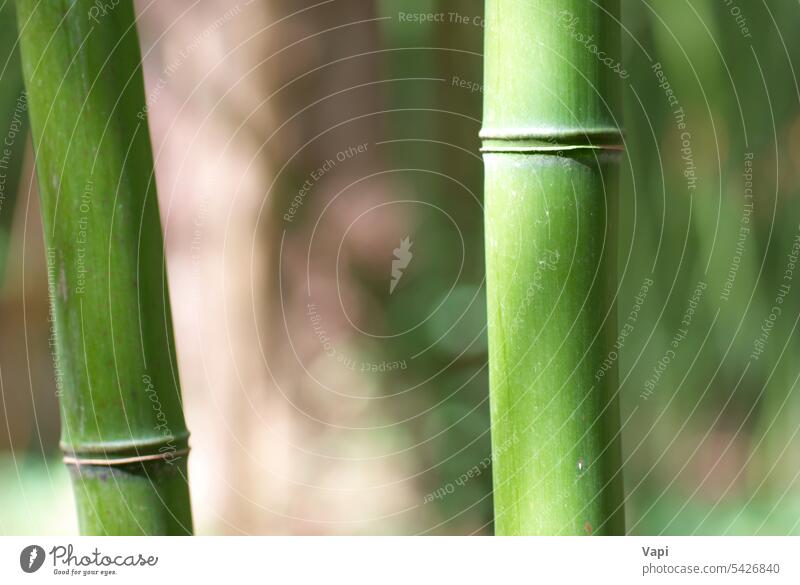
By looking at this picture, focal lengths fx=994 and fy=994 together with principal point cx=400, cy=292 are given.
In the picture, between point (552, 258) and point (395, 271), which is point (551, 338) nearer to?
point (552, 258)

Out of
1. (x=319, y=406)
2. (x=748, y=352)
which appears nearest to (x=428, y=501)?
(x=319, y=406)

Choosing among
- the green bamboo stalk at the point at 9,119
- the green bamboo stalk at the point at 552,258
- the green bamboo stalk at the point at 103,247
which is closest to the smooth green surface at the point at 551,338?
the green bamboo stalk at the point at 552,258

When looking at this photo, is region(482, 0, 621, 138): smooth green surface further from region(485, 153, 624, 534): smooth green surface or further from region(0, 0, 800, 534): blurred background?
region(0, 0, 800, 534): blurred background

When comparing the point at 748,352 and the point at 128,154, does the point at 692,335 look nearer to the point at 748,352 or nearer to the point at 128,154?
the point at 748,352

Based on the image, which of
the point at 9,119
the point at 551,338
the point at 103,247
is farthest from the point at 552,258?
the point at 9,119

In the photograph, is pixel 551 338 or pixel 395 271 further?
pixel 395 271

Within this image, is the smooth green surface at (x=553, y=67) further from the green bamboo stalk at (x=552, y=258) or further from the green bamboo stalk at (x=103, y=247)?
the green bamboo stalk at (x=103, y=247)
